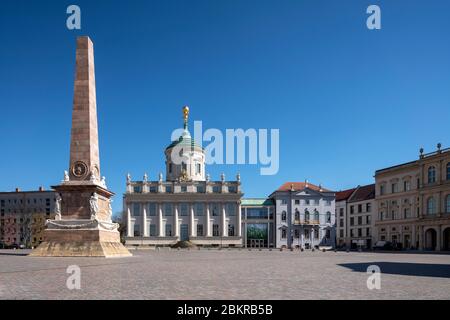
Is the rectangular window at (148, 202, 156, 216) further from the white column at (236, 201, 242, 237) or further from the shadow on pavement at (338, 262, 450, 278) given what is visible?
the shadow on pavement at (338, 262, 450, 278)

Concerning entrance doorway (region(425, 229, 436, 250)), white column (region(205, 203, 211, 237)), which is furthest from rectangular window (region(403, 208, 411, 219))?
white column (region(205, 203, 211, 237))

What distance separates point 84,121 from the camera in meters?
31.0

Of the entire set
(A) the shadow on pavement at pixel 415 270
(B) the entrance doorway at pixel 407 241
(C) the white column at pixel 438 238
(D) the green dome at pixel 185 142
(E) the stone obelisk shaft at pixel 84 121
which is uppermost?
(D) the green dome at pixel 185 142

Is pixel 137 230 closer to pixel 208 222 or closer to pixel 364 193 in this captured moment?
pixel 208 222

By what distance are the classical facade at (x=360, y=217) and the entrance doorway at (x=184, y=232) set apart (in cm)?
3215

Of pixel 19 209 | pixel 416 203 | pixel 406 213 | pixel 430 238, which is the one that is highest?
pixel 416 203

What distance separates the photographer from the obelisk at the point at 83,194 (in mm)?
29172

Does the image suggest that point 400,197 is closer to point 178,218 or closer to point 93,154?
point 178,218

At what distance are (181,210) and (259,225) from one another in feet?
56.6

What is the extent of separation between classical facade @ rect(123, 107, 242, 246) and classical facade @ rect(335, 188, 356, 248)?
85.7 feet

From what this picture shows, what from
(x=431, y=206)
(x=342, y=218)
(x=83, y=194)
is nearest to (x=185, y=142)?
(x=342, y=218)

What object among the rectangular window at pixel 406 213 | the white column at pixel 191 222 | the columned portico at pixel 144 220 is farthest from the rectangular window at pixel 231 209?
the rectangular window at pixel 406 213

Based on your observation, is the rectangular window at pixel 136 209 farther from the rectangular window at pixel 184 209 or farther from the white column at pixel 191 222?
the white column at pixel 191 222
